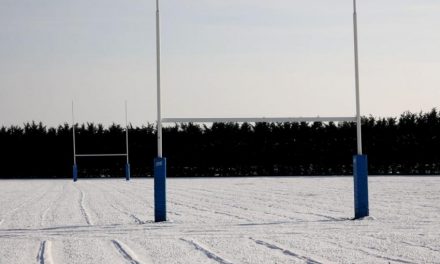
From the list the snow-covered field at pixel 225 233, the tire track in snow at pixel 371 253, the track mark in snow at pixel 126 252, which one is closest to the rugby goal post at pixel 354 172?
the snow-covered field at pixel 225 233

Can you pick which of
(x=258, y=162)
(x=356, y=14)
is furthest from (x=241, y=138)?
(x=356, y=14)

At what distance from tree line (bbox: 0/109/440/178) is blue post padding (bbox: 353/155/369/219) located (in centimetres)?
3060

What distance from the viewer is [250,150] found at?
45344mm

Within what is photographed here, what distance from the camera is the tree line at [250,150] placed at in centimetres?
4412

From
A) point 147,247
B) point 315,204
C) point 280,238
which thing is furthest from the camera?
point 315,204

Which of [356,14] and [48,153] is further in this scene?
[48,153]

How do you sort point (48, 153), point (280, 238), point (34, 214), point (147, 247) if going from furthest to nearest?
point (48, 153) → point (34, 214) → point (280, 238) → point (147, 247)

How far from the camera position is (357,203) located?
13.5 metres

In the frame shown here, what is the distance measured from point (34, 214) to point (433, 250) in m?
9.04

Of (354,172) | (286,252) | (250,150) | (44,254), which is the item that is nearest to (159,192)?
(354,172)

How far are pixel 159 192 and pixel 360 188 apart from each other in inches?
138

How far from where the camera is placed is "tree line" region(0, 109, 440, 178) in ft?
145

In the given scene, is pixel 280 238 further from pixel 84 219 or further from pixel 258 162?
pixel 258 162

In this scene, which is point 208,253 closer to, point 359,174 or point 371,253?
point 371,253
